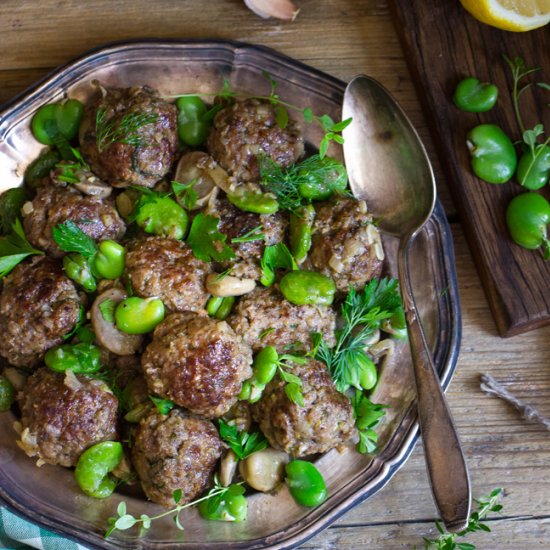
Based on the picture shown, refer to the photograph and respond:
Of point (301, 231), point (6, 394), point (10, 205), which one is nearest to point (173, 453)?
point (6, 394)

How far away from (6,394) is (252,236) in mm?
1301

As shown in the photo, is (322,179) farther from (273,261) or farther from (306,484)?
(306,484)

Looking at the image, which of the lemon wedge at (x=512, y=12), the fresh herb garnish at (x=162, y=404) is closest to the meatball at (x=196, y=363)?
the fresh herb garnish at (x=162, y=404)

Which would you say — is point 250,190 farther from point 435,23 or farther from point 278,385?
point 435,23

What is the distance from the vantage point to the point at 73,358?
2.82 m

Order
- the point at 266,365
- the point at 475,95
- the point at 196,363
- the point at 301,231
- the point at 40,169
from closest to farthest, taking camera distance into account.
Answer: the point at 196,363, the point at 266,365, the point at 301,231, the point at 40,169, the point at 475,95

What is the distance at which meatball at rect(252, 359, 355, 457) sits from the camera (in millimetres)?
2771

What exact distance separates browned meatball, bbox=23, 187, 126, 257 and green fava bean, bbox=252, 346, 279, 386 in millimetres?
849

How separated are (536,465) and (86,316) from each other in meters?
2.35

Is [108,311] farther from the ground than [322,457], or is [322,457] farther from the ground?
[108,311]

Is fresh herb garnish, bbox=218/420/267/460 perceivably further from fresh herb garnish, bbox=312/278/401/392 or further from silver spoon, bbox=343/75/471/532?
silver spoon, bbox=343/75/471/532

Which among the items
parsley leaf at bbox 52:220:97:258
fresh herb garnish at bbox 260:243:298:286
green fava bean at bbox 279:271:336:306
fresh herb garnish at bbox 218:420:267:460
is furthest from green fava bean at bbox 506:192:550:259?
parsley leaf at bbox 52:220:97:258

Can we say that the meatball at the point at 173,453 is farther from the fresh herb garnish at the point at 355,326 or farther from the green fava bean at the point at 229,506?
the fresh herb garnish at the point at 355,326

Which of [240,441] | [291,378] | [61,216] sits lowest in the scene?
[240,441]
